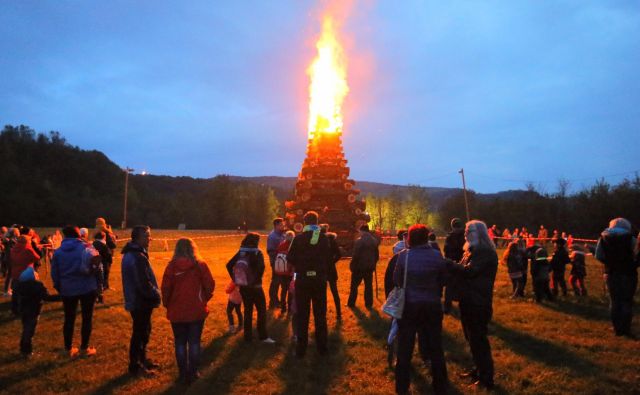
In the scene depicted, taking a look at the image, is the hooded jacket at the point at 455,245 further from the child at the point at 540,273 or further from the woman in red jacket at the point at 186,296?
the woman in red jacket at the point at 186,296

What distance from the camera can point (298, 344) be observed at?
735 cm

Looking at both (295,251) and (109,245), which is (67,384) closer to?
(295,251)

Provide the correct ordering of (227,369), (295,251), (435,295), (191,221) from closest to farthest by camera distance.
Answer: (435,295) < (227,369) < (295,251) < (191,221)

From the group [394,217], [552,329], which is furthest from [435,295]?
[394,217]

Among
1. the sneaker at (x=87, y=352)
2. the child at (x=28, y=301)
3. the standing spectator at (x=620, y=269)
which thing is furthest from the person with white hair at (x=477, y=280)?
the child at (x=28, y=301)

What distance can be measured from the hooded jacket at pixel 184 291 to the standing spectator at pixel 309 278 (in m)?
1.70

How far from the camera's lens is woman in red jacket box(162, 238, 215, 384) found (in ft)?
19.6

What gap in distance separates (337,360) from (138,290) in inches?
128

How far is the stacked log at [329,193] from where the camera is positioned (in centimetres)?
2448

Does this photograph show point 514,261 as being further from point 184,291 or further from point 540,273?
point 184,291

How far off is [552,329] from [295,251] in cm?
554

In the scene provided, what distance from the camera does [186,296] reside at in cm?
601

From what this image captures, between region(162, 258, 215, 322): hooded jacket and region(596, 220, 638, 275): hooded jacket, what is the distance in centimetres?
718

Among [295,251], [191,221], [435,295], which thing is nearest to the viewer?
[435,295]
